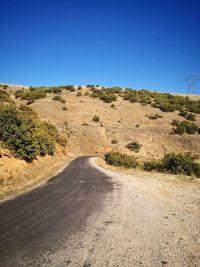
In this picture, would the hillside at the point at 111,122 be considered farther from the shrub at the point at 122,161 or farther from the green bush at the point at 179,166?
the green bush at the point at 179,166

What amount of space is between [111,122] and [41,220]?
147 feet

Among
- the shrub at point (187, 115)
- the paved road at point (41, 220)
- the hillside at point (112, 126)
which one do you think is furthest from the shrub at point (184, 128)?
the paved road at point (41, 220)

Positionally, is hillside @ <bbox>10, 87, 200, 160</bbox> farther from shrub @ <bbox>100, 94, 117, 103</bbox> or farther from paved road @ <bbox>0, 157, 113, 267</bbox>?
paved road @ <bbox>0, 157, 113, 267</bbox>

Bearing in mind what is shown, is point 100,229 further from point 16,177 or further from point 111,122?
point 111,122

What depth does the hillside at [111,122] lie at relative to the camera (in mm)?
42781

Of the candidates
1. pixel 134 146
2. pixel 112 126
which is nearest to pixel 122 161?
pixel 134 146

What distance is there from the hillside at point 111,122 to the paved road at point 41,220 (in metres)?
19.6

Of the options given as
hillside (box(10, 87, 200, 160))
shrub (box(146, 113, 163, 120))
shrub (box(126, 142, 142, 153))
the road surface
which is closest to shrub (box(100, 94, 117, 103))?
hillside (box(10, 87, 200, 160))

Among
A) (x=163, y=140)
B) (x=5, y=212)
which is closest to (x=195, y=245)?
(x=5, y=212)

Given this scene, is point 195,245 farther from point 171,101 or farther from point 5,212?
point 171,101

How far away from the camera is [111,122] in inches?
2060

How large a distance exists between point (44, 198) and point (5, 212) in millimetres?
2302

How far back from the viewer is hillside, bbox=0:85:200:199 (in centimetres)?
4278

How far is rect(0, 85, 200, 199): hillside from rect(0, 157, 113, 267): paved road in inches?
773
